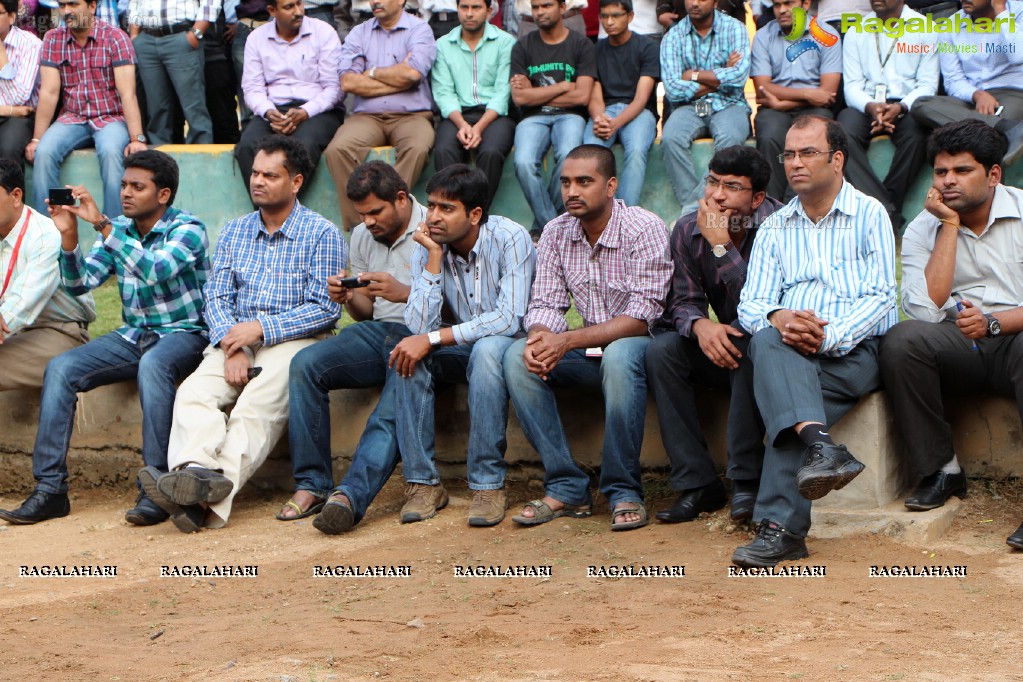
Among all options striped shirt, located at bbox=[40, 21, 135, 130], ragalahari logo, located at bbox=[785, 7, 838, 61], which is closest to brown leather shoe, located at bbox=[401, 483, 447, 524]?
ragalahari logo, located at bbox=[785, 7, 838, 61]

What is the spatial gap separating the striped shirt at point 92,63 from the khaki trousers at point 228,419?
434 centimetres

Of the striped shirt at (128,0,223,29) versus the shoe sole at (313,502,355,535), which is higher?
the striped shirt at (128,0,223,29)

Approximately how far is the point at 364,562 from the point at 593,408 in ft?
5.26

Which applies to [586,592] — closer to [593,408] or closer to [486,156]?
[593,408]

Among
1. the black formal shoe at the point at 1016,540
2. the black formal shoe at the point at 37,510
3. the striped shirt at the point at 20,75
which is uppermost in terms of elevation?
the striped shirt at the point at 20,75

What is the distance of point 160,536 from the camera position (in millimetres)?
6254

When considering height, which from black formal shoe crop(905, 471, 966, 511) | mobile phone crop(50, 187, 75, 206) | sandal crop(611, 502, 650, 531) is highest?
mobile phone crop(50, 187, 75, 206)

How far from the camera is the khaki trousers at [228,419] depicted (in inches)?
248

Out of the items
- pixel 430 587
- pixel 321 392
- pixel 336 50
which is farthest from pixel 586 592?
pixel 336 50

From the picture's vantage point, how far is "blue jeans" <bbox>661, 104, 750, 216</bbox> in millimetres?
8969

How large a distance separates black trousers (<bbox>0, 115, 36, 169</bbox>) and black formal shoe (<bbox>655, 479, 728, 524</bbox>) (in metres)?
6.76

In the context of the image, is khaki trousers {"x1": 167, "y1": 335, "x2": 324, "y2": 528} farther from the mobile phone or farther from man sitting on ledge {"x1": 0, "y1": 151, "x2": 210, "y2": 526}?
the mobile phone

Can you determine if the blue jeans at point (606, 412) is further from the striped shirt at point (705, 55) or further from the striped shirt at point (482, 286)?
the striped shirt at point (705, 55)

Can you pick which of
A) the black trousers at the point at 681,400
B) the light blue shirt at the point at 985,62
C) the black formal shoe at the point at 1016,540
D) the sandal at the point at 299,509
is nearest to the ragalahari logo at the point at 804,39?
the light blue shirt at the point at 985,62
